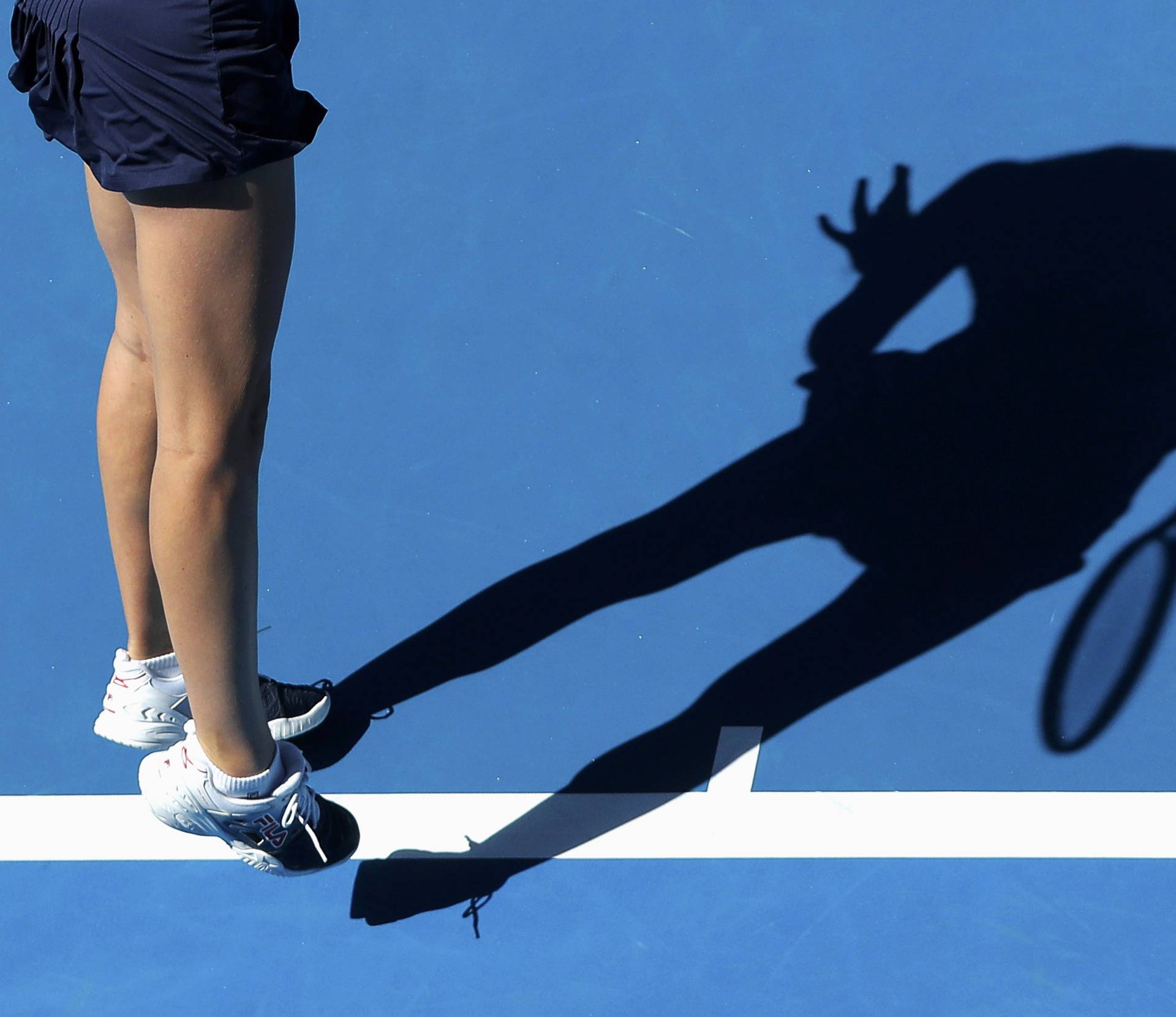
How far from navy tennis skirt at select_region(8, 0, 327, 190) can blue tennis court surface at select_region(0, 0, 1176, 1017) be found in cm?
121

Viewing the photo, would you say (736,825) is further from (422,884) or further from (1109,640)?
(1109,640)

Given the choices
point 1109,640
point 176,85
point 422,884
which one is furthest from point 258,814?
point 1109,640

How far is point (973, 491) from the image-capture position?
2.75 meters

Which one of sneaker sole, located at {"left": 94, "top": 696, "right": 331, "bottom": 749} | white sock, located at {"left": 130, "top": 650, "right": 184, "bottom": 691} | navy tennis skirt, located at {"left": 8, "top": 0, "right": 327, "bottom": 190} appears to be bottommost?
sneaker sole, located at {"left": 94, "top": 696, "right": 331, "bottom": 749}

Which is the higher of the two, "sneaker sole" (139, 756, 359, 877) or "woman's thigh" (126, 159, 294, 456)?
"woman's thigh" (126, 159, 294, 456)

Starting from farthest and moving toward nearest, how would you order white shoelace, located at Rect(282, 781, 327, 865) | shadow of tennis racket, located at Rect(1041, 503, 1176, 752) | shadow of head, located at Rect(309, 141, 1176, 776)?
shadow of head, located at Rect(309, 141, 1176, 776) < shadow of tennis racket, located at Rect(1041, 503, 1176, 752) < white shoelace, located at Rect(282, 781, 327, 865)

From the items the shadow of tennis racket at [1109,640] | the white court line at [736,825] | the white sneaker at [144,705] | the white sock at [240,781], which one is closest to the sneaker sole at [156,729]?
the white sneaker at [144,705]

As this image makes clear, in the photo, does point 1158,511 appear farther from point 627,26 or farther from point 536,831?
point 627,26

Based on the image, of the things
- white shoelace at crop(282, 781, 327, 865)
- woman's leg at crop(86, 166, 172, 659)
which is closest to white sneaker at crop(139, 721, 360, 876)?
white shoelace at crop(282, 781, 327, 865)

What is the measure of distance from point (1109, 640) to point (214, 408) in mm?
1631

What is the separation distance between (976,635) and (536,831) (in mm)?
848

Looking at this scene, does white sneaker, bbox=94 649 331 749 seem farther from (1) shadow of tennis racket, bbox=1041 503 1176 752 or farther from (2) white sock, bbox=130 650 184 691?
(1) shadow of tennis racket, bbox=1041 503 1176 752

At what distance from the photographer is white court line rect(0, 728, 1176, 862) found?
234cm

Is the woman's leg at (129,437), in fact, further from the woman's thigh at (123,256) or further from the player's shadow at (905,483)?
the player's shadow at (905,483)
